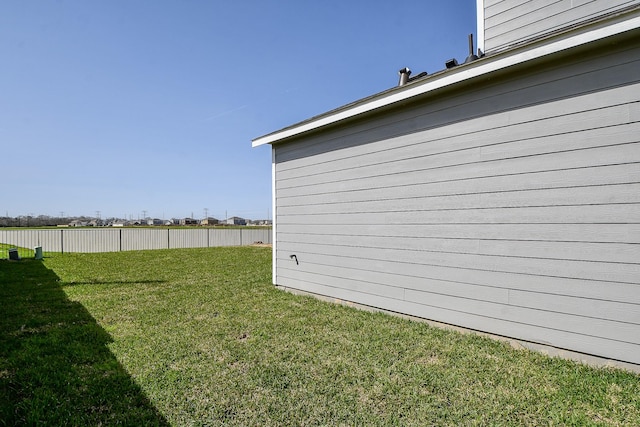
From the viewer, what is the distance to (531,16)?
3.72 metres

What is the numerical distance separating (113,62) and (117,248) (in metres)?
11.3

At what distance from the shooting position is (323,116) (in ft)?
15.5

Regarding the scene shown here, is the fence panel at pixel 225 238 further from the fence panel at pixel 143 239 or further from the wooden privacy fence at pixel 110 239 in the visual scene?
the fence panel at pixel 143 239

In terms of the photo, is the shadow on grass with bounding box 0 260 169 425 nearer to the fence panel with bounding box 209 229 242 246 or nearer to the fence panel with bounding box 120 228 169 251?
the fence panel with bounding box 120 228 169 251

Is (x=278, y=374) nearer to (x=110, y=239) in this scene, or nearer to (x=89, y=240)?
(x=110, y=239)

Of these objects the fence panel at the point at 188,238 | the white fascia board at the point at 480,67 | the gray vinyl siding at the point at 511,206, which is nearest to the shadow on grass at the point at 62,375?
the gray vinyl siding at the point at 511,206

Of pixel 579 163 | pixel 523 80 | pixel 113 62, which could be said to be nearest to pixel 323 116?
pixel 523 80

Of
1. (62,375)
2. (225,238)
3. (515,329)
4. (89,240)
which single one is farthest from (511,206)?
(89,240)

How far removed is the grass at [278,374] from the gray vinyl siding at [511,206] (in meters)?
0.37

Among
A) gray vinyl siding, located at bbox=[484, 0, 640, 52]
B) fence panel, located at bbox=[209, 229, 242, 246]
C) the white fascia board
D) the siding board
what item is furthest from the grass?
fence panel, located at bbox=[209, 229, 242, 246]

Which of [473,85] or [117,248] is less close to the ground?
[473,85]

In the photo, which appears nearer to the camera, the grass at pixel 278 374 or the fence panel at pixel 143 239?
the grass at pixel 278 374

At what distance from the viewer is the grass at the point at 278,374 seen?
1921mm

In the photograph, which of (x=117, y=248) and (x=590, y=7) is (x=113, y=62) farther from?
(x=117, y=248)
